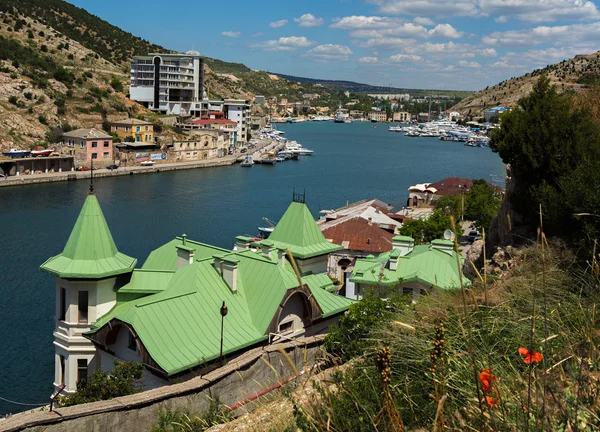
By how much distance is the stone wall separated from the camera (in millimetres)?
7312

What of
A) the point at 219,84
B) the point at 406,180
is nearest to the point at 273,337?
the point at 406,180

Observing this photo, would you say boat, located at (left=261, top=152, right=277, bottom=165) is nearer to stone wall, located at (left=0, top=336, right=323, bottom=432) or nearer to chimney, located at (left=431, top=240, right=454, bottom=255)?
Answer: chimney, located at (left=431, top=240, right=454, bottom=255)

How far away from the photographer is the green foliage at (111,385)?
9359 mm

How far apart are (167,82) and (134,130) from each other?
57.9ft

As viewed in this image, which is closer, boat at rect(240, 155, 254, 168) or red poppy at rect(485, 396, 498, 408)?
red poppy at rect(485, 396, 498, 408)

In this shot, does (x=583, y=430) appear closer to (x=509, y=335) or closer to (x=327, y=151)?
(x=509, y=335)

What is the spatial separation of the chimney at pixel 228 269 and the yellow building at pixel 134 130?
2221 inches

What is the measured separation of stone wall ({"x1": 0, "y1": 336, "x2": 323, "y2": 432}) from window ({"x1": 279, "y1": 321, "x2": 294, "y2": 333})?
2.72m

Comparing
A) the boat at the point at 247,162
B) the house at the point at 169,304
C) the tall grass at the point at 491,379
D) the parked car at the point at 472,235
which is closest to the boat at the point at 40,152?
the boat at the point at 247,162

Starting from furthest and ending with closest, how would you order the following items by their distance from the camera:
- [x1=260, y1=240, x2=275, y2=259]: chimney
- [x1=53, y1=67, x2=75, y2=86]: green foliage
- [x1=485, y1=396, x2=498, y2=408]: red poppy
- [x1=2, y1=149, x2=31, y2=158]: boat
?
[x1=53, y1=67, x2=75, y2=86]: green foliage, [x1=2, y1=149, x2=31, y2=158]: boat, [x1=260, y1=240, x2=275, y2=259]: chimney, [x1=485, y1=396, x2=498, y2=408]: red poppy

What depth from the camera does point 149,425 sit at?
26.2 ft

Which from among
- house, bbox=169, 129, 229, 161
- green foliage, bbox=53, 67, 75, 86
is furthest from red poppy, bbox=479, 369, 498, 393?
green foliage, bbox=53, 67, 75, 86

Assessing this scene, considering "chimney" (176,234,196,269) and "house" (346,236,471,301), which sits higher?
"chimney" (176,234,196,269)

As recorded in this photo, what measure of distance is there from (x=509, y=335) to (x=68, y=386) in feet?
33.3
